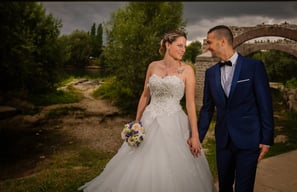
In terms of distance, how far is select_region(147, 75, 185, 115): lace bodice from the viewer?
294 cm

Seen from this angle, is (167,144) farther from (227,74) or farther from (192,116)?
(227,74)

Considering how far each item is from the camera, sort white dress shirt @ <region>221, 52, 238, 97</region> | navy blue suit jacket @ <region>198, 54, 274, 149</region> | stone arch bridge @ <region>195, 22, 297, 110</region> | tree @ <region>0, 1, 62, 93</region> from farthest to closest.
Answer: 1. stone arch bridge @ <region>195, 22, 297, 110</region>
2. tree @ <region>0, 1, 62, 93</region>
3. white dress shirt @ <region>221, 52, 238, 97</region>
4. navy blue suit jacket @ <region>198, 54, 274, 149</region>

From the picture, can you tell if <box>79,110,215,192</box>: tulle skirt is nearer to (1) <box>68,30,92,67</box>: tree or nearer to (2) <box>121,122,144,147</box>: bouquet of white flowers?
(2) <box>121,122,144,147</box>: bouquet of white flowers

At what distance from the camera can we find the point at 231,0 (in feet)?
3.71

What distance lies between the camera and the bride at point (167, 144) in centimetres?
279

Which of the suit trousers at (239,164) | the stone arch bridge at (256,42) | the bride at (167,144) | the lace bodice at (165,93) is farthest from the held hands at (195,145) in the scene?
the stone arch bridge at (256,42)

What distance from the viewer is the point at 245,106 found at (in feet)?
7.79

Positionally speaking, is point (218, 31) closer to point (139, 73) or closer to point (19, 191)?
point (19, 191)

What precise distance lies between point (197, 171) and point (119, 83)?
7.00 meters

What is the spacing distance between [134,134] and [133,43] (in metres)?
8.73

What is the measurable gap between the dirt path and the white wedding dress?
10.1 feet

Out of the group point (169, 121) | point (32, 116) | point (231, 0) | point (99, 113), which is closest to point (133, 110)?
point (99, 113)

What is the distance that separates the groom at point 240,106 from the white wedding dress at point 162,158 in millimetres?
482

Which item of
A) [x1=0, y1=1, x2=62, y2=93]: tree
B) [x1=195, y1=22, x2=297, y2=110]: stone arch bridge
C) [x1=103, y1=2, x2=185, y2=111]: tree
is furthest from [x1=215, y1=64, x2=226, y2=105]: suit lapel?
[x1=103, y1=2, x2=185, y2=111]: tree
